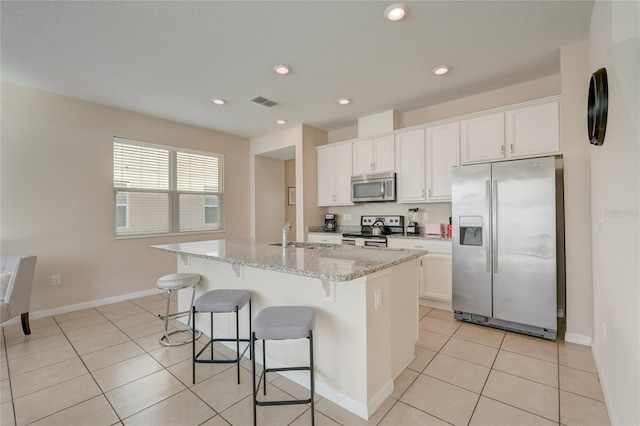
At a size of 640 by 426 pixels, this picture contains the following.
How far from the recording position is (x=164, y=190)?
4492mm

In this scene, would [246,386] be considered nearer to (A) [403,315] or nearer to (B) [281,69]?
(A) [403,315]

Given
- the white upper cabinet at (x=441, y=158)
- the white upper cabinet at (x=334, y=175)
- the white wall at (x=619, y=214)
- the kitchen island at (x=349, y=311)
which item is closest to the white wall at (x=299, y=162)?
the white upper cabinet at (x=334, y=175)

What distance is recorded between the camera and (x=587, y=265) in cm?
249

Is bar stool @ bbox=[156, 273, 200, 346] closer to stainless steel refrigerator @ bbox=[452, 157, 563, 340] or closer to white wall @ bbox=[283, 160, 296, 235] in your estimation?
stainless steel refrigerator @ bbox=[452, 157, 563, 340]

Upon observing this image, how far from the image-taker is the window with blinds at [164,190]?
4062mm

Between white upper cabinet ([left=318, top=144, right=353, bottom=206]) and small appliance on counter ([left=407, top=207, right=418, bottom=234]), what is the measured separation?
974 mm

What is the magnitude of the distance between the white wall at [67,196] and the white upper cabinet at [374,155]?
3.14m

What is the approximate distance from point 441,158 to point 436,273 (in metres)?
1.48

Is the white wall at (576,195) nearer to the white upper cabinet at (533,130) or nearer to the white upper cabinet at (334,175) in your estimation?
the white upper cabinet at (533,130)

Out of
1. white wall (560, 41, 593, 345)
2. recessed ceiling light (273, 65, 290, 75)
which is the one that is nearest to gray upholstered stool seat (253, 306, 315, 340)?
recessed ceiling light (273, 65, 290, 75)

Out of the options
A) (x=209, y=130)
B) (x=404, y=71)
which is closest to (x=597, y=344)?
(x=404, y=71)

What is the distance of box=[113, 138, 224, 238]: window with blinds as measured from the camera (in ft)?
13.3

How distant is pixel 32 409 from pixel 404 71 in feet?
13.5

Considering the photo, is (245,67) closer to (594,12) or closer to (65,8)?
(65,8)
